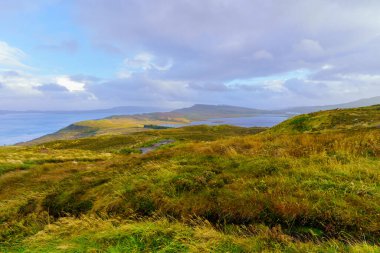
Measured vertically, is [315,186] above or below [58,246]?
above

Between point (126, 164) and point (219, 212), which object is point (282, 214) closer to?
point (219, 212)

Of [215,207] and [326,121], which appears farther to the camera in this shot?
[326,121]

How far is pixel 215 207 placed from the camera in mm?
7012

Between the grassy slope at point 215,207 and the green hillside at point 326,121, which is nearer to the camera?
the grassy slope at point 215,207

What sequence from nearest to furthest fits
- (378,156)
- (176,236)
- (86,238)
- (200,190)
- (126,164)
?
(176,236), (86,238), (200,190), (378,156), (126,164)

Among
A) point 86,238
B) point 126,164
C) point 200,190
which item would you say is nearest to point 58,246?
point 86,238

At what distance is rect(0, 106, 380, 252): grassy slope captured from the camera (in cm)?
526

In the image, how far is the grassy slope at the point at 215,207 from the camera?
5262 millimetres

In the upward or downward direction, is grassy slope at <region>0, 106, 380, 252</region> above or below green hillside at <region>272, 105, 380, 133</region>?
below

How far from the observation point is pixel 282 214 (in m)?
6.12

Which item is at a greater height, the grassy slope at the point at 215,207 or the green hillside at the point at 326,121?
the green hillside at the point at 326,121

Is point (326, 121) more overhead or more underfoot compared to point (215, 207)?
more overhead

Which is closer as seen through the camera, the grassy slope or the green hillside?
the grassy slope

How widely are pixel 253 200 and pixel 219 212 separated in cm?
109
